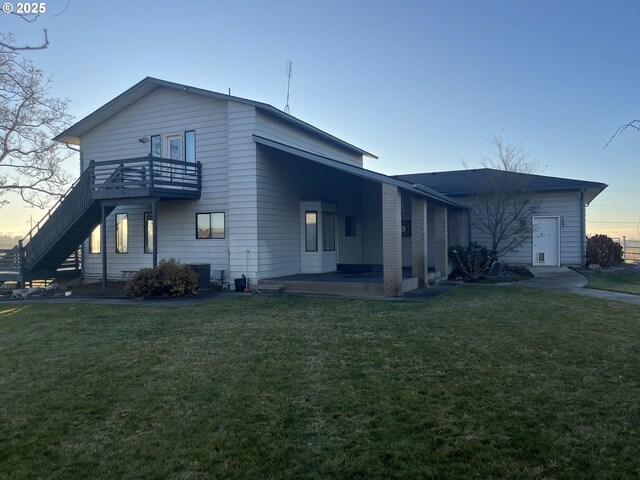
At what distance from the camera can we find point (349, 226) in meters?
21.3

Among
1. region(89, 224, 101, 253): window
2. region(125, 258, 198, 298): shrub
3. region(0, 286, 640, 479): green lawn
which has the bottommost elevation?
region(0, 286, 640, 479): green lawn

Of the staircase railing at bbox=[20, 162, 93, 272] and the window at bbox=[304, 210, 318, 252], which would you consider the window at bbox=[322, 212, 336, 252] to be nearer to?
the window at bbox=[304, 210, 318, 252]

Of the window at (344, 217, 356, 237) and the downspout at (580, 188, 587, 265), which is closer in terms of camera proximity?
the downspout at (580, 188, 587, 265)

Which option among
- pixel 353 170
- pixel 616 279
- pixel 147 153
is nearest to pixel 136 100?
pixel 147 153

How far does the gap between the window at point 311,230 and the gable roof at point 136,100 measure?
10.3 ft

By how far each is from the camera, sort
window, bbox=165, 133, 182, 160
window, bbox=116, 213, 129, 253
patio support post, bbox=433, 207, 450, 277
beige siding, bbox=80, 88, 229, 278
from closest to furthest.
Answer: beige siding, bbox=80, 88, 229, 278
window, bbox=165, 133, 182, 160
patio support post, bbox=433, 207, 450, 277
window, bbox=116, 213, 129, 253

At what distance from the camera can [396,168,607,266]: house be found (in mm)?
20328

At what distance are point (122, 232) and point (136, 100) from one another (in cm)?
491

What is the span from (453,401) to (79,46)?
769 centimetres

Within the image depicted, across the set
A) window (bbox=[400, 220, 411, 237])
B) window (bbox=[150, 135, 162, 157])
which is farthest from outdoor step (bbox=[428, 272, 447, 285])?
window (bbox=[150, 135, 162, 157])

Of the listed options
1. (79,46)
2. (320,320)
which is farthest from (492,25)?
(79,46)

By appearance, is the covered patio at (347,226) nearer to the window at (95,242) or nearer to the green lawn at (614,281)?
the green lawn at (614,281)

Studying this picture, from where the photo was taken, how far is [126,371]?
20.4 ft

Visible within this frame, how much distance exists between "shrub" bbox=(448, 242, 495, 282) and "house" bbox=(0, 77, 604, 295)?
60 cm
